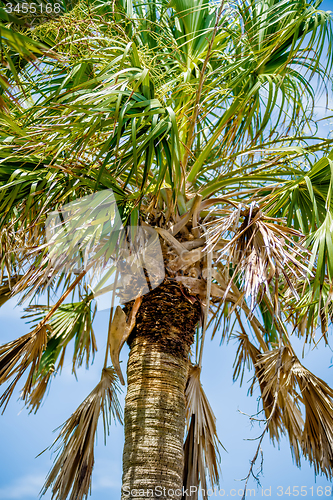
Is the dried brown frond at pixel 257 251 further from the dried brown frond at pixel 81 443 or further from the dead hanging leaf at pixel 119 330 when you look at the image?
the dried brown frond at pixel 81 443

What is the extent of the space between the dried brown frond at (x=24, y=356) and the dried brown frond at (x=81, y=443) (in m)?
0.56

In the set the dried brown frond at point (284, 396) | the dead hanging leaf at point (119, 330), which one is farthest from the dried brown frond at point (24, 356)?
the dried brown frond at point (284, 396)

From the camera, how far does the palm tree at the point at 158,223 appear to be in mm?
2746

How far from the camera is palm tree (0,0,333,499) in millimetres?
2746

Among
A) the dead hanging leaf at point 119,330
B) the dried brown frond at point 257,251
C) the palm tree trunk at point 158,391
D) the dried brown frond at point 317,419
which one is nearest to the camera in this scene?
the dried brown frond at point 257,251

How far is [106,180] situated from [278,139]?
1826mm

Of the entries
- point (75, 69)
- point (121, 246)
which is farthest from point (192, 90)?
point (121, 246)

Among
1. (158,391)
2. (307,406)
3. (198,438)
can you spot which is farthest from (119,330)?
(307,406)

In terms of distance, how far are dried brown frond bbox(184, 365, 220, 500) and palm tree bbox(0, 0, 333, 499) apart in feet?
0.04

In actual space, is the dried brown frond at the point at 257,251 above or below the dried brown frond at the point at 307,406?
above

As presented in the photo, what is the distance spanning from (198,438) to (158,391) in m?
0.80

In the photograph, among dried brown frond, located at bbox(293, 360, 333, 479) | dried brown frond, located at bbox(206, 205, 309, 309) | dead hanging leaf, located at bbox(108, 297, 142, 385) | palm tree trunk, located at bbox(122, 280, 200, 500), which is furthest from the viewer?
dried brown frond, located at bbox(293, 360, 333, 479)

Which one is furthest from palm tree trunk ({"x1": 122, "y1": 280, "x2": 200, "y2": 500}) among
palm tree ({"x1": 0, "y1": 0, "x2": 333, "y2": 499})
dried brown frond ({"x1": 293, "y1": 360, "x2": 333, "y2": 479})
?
dried brown frond ({"x1": 293, "y1": 360, "x2": 333, "y2": 479})

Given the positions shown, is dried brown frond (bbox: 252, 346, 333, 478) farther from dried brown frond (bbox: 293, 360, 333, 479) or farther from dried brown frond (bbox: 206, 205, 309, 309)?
dried brown frond (bbox: 206, 205, 309, 309)
